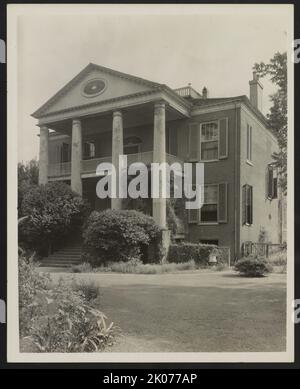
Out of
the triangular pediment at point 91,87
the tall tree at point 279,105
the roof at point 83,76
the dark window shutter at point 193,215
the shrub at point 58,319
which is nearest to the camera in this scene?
the shrub at point 58,319

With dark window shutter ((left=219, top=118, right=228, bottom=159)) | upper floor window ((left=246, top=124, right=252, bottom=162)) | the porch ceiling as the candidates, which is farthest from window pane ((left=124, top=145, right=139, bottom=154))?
upper floor window ((left=246, top=124, right=252, bottom=162))

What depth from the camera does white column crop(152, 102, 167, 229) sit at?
7277 mm

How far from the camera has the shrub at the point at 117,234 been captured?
748 cm

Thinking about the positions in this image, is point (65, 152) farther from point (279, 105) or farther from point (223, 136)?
point (279, 105)

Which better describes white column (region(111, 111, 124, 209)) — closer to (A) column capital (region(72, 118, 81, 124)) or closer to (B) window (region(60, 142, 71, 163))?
(A) column capital (region(72, 118, 81, 124))

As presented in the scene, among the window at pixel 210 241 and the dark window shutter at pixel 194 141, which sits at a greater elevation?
the dark window shutter at pixel 194 141

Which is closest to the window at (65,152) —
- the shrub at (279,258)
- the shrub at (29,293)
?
the shrub at (29,293)

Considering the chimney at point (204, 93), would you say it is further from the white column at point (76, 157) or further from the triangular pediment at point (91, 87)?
the white column at point (76, 157)

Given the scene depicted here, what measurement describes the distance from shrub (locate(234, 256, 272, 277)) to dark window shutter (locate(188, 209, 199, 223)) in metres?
1.18

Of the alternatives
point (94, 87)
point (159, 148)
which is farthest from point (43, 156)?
point (159, 148)

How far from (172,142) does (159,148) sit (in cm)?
29

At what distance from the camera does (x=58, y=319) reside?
6.01 m

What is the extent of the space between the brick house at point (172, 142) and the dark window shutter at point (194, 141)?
0.02 meters
